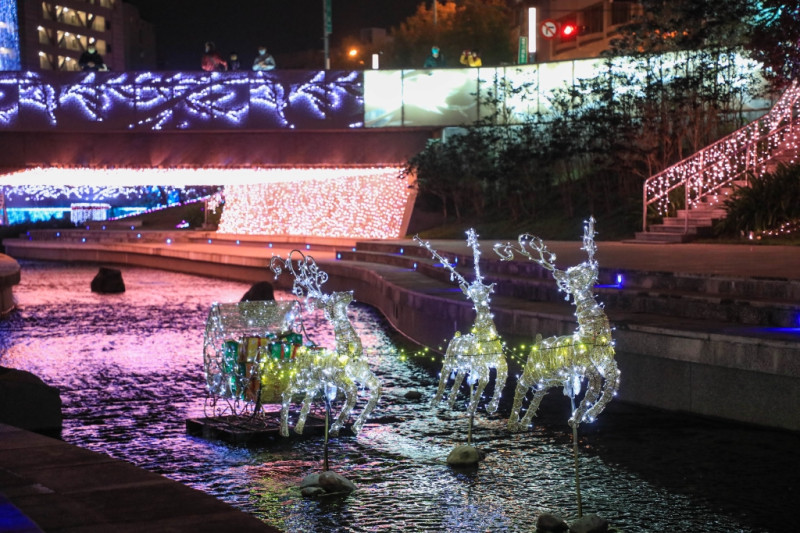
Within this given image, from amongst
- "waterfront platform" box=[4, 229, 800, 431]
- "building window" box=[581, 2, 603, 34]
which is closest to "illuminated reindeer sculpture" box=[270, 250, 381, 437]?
"waterfront platform" box=[4, 229, 800, 431]

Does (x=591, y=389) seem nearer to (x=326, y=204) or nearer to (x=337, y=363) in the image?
(x=337, y=363)

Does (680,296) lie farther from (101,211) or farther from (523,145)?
(101,211)

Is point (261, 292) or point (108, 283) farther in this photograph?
point (108, 283)

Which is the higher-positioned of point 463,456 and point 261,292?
point 261,292

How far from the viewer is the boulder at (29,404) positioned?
8961 mm

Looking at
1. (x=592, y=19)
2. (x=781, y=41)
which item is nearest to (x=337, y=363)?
(x=781, y=41)

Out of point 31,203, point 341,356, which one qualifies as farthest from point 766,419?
→ point 31,203

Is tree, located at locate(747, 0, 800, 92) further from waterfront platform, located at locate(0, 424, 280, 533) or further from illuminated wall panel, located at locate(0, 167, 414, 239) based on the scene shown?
illuminated wall panel, located at locate(0, 167, 414, 239)

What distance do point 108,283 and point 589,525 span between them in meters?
19.0

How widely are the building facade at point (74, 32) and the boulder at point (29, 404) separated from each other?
9536 cm

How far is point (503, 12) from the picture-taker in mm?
79625

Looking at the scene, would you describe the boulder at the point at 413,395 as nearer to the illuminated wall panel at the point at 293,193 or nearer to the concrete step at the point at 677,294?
the concrete step at the point at 677,294

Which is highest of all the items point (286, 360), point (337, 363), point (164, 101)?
point (164, 101)

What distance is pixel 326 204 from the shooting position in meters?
35.8
